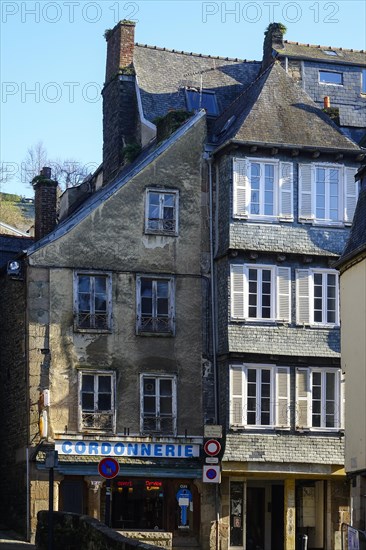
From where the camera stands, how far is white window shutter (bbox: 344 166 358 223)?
39.3 m

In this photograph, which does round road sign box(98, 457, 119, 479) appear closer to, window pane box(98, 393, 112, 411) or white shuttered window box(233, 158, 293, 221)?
window pane box(98, 393, 112, 411)

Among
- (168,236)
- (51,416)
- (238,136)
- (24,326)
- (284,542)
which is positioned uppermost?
(238,136)

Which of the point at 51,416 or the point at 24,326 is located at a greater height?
the point at 24,326

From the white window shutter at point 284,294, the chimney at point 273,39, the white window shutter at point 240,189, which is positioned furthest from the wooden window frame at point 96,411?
the chimney at point 273,39

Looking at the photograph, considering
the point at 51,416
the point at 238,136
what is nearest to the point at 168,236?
the point at 238,136

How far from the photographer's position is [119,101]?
46062mm

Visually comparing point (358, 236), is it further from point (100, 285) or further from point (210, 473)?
point (100, 285)

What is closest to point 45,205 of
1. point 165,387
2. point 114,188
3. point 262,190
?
point 114,188

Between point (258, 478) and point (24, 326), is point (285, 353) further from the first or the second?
point (24, 326)

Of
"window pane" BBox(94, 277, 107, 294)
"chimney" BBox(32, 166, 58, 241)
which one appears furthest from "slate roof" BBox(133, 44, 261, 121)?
"window pane" BBox(94, 277, 107, 294)

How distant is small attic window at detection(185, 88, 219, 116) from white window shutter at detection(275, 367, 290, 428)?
1130cm

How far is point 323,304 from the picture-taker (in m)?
38.9

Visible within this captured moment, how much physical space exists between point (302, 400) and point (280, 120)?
8176 millimetres

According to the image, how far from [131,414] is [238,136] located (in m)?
8.37
